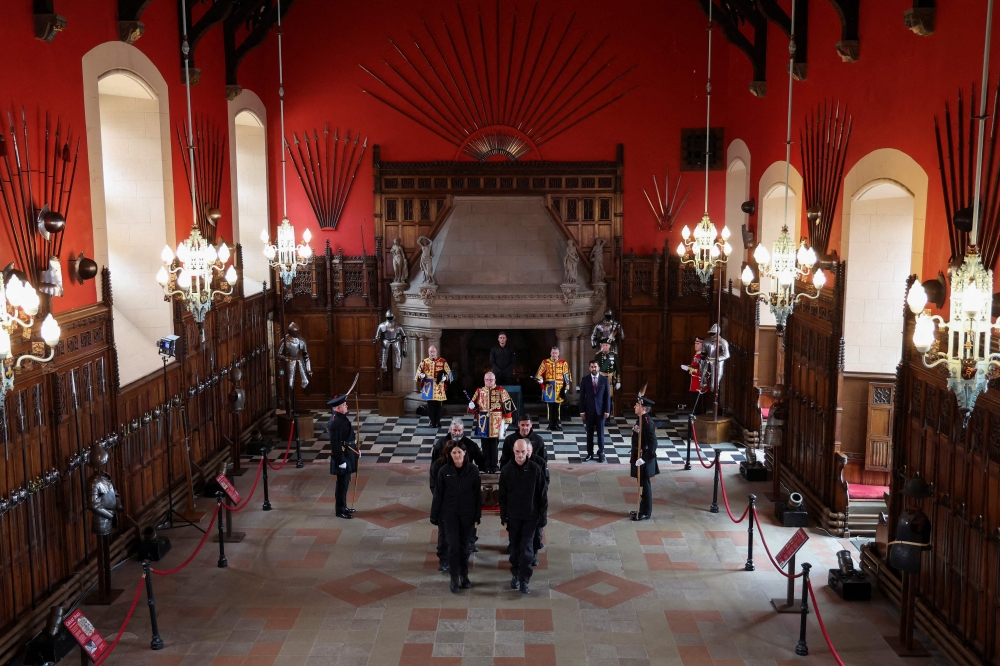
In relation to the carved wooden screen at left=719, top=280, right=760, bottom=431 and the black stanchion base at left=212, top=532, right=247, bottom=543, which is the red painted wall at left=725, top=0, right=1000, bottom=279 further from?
the black stanchion base at left=212, top=532, right=247, bottom=543

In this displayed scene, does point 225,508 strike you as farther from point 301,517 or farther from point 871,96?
point 871,96

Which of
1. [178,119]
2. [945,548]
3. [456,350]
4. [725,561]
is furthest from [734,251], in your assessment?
[178,119]

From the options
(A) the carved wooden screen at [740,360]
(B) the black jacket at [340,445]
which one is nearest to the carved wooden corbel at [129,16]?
(B) the black jacket at [340,445]

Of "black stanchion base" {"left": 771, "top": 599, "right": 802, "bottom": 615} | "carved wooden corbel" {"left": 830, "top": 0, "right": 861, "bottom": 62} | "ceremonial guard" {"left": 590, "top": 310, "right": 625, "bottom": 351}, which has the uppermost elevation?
"carved wooden corbel" {"left": 830, "top": 0, "right": 861, "bottom": 62}

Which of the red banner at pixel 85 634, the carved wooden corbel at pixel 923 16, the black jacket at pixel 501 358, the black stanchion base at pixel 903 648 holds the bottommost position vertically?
the black stanchion base at pixel 903 648

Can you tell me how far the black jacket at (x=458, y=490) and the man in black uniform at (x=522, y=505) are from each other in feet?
0.78

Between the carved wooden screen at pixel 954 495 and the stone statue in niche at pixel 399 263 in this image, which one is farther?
the stone statue in niche at pixel 399 263

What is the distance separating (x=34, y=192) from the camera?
A: 686 centimetres

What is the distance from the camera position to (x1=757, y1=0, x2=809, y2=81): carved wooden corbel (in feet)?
30.8

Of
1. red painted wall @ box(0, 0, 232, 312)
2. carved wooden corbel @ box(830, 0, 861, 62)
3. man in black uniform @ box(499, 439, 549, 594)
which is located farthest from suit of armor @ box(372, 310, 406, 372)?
carved wooden corbel @ box(830, 0, 861, 62)

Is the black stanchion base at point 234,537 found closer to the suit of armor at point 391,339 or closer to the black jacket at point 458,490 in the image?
the black jacket at point 458,490

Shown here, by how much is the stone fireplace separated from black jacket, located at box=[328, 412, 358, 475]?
14.9 ft

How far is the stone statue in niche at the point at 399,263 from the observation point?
44.7 ft

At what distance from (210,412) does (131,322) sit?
179 centimetres
